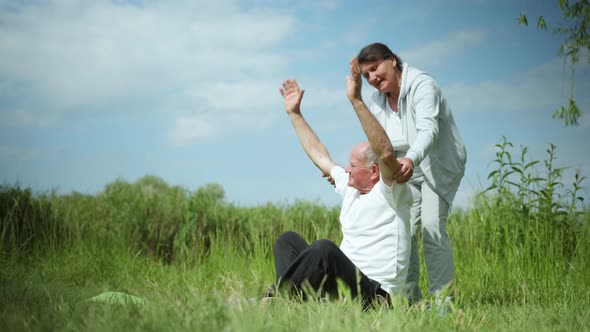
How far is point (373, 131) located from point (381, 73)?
3.50 ft

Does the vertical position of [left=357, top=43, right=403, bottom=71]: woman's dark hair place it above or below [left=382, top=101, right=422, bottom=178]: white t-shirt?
above

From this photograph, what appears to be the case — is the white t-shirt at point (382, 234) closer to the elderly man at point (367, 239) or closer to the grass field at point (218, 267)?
the elderly man at point (367, 239)

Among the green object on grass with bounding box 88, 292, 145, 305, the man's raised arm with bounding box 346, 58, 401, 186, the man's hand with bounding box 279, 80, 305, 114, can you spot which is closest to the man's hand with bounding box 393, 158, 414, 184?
the man's raised arm with bounding box 346, 58, 401, 186

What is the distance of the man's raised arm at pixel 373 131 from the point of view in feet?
9.00

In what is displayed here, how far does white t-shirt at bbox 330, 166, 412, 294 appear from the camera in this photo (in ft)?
9.57

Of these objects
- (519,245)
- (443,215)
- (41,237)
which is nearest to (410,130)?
(443,215)

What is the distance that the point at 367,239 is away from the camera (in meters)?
3.00

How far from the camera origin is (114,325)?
179cm

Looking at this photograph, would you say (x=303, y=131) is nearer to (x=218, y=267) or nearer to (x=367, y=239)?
(x=367, y=239)

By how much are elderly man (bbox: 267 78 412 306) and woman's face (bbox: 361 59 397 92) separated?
83 centimetres

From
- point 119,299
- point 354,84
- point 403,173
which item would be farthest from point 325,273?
point 119,299

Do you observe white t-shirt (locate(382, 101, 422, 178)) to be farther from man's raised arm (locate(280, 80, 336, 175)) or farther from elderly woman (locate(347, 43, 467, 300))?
man's raised arm (locate(280, 80, 336, 175))

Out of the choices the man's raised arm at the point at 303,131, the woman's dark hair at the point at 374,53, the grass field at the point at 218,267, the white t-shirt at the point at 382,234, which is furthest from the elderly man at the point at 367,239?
the woman's dark hair at the point at 374,53

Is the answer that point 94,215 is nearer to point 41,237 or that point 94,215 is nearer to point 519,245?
point 41,237
